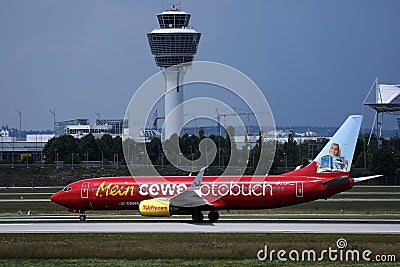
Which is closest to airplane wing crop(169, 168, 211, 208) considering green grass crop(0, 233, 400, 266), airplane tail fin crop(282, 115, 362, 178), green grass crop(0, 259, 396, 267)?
airplane tail fin crop(282, 115, 362, 178)

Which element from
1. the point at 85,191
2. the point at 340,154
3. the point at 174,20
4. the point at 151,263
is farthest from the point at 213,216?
the point at 174,20

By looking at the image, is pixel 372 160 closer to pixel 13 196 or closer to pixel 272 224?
pixel 13 196

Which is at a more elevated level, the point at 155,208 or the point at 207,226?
the point at 155,208

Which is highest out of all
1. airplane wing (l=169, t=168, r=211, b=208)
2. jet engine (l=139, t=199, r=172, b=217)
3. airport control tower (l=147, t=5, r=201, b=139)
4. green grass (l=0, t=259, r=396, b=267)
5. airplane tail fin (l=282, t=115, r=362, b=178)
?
airport control tower (l=147, t=5, r=201, b=139)

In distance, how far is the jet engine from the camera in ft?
164

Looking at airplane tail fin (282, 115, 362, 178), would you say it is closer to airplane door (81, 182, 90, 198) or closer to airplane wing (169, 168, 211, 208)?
airplane wing (169, 168, 211, 208)

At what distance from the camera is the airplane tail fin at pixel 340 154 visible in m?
50.6

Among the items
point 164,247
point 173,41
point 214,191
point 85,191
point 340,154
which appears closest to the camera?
point 164,247

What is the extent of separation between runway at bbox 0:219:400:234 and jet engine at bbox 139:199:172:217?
680 millimetres

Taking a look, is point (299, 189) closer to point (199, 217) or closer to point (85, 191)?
point (199, 217)

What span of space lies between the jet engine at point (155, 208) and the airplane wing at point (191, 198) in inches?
32.5

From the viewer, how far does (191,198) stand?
2008 inches

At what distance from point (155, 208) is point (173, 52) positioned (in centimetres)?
14329

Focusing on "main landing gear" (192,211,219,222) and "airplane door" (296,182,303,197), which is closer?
"airplane door" (296,182,303,197)
